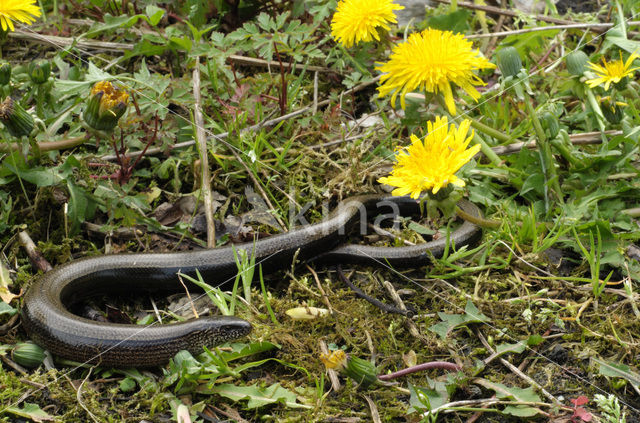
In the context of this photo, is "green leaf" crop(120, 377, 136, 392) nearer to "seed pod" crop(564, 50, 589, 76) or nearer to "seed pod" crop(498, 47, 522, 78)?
"seed pod" crop(498, 47, 522, 78)

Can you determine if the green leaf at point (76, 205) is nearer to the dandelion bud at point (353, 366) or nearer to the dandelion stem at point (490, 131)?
the dandelion bud at point (353, 366)

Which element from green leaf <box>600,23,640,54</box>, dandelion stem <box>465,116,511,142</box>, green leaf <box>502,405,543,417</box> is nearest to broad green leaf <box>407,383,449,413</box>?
green leaf <box>502,405,543,417</box>

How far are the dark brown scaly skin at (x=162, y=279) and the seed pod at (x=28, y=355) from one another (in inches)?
1.7

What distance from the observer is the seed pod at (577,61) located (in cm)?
339

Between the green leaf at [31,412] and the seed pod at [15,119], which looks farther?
the seed pod at [15,119]

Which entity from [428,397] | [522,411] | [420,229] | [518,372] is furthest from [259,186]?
[522,411]

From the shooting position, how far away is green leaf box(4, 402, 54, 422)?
8.54 ft

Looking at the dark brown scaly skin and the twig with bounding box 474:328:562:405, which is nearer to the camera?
the twig with bounding box 474:328:562:405

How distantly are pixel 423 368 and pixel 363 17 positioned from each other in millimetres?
1857

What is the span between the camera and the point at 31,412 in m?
2.62

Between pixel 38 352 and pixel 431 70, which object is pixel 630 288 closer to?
pixel 431 70

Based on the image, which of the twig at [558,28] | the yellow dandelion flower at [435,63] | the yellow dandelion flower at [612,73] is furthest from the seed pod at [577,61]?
the twig at [558,28]

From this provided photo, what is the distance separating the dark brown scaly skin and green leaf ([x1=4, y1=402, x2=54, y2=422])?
0.99 ft

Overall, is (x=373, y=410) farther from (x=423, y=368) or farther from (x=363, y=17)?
(x=363, y=17)
